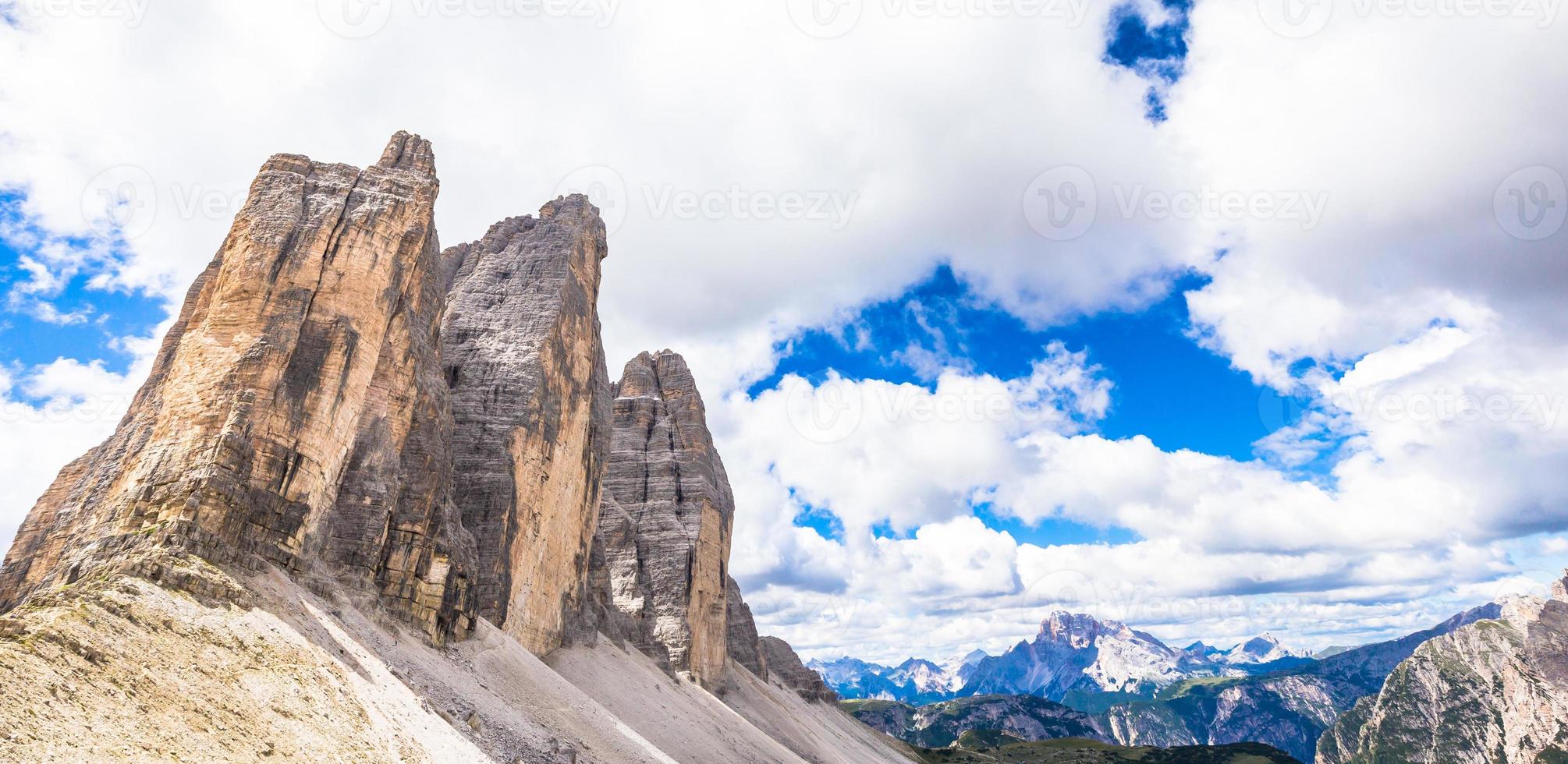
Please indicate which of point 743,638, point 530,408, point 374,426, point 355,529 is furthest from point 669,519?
point 355,529

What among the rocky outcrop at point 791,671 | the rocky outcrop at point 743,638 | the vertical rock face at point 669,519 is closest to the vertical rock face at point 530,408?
the vertical rock face at point 669,519

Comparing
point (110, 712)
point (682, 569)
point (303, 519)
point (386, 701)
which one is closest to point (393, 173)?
point (303, 519)

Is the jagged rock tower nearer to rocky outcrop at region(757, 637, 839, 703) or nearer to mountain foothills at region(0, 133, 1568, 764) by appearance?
mountain foothills at region(0, 133, 1568, 764)

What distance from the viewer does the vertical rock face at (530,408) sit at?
59000mm

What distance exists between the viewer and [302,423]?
3947 cm

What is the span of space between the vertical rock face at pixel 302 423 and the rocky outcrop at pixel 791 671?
111 meters

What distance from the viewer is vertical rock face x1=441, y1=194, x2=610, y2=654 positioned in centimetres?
5900

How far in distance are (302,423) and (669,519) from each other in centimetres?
6214

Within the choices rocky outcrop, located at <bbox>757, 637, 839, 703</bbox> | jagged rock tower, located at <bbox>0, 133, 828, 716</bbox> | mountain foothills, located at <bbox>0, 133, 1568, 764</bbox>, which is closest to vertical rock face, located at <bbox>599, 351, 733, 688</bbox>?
mountain foothills, located at <bbox>0, 133, 1568, 764</bbox>

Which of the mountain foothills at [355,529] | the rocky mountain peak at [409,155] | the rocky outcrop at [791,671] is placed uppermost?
the rocky mountain peak at [409,155]

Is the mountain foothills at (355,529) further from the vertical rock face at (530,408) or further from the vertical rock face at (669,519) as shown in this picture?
the vertical rock face at (669,519)

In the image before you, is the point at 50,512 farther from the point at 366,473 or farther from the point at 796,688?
the point at 796,688

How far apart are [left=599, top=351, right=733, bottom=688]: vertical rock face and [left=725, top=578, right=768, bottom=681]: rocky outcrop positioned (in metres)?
18.2

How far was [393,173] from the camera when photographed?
47.9m
